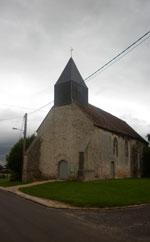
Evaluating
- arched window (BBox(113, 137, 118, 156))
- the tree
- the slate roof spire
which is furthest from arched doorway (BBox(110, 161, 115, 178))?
the tree

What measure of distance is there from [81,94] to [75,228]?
26906 millimetres

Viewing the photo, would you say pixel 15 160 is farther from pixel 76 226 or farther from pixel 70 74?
pixel 76 226

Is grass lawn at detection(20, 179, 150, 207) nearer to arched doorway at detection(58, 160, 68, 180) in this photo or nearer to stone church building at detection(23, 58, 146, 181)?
stone church building at detection(23, 58, 146, 181)

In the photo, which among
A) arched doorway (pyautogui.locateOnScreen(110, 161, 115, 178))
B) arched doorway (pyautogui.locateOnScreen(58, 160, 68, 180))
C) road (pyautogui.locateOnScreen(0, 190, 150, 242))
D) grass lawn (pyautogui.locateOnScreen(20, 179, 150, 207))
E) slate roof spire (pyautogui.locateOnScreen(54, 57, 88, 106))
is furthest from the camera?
arched doorway (pyautogui.locateOnScreen(110, 161, 115, 178))

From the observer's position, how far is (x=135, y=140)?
44188mm

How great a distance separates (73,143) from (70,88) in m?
5.76

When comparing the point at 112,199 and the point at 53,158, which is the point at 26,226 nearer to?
the point at 112,199

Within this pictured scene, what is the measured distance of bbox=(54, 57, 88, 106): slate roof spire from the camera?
119 ft

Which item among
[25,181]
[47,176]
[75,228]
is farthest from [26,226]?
[47,176]

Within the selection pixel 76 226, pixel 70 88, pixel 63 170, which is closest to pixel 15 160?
pixel 63 170

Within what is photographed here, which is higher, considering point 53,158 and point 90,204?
point 53,158

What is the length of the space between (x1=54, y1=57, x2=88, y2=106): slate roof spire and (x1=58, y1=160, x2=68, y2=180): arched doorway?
6.09 meters

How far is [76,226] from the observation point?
38.5 feet

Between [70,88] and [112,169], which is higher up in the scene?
[70,88]
